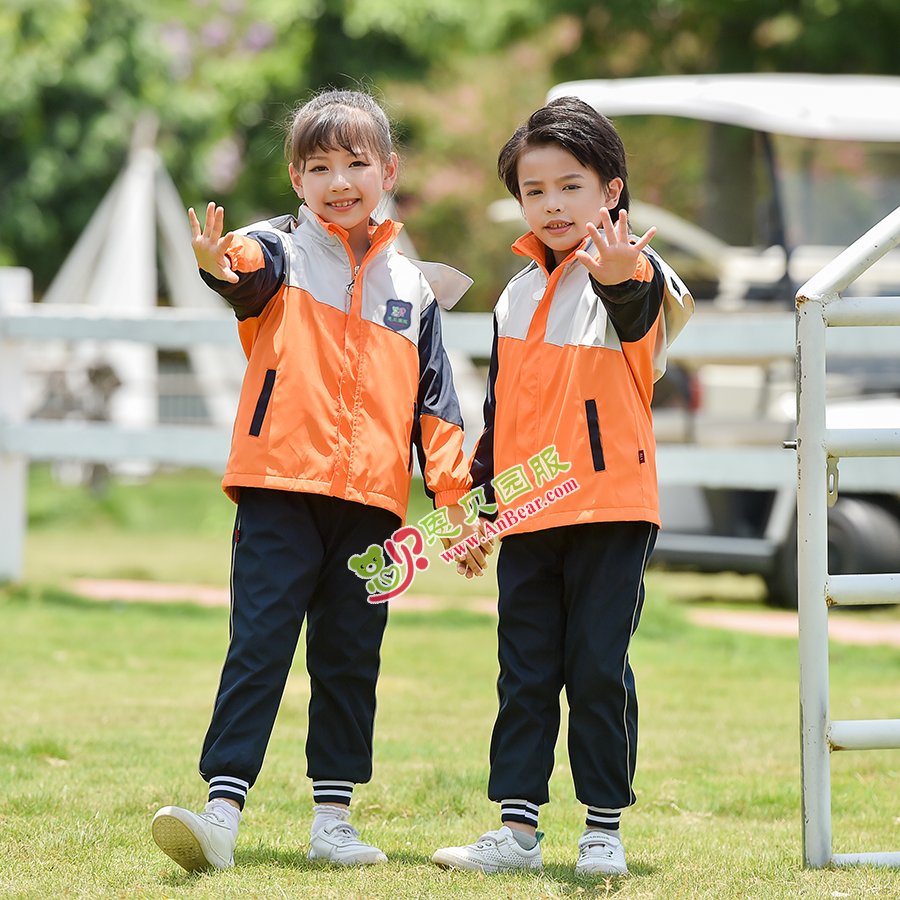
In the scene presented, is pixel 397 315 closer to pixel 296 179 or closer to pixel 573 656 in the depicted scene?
pixel 296 179

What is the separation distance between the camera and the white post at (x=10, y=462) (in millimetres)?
7113

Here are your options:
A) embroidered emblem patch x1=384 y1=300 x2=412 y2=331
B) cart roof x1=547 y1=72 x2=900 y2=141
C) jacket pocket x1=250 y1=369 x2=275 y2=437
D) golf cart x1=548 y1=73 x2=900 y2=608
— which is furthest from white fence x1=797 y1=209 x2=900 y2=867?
cart roof x1=547 y1=72 x2=900 y2=141

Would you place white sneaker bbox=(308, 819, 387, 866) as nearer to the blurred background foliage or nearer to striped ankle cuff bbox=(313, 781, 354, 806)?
striped ankle cuff bbox=(313, 781, 354, 806)

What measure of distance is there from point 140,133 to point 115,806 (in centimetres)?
1604

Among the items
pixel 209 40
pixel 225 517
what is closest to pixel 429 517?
pixel 225 517

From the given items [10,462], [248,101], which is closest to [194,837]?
[10,462]

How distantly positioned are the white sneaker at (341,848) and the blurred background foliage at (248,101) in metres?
13.2

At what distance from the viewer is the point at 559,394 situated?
10.1ft

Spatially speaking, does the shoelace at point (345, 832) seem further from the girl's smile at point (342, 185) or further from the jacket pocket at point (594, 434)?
the girl's smile at point (342, 185)

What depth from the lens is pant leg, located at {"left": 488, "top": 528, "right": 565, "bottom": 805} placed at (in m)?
3.06

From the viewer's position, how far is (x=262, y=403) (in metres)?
3.09

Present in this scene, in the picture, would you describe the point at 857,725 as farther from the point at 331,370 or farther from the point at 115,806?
the point at 115,806

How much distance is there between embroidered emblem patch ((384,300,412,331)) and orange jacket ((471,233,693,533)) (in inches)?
9.1

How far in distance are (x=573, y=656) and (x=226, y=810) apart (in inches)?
32.0
